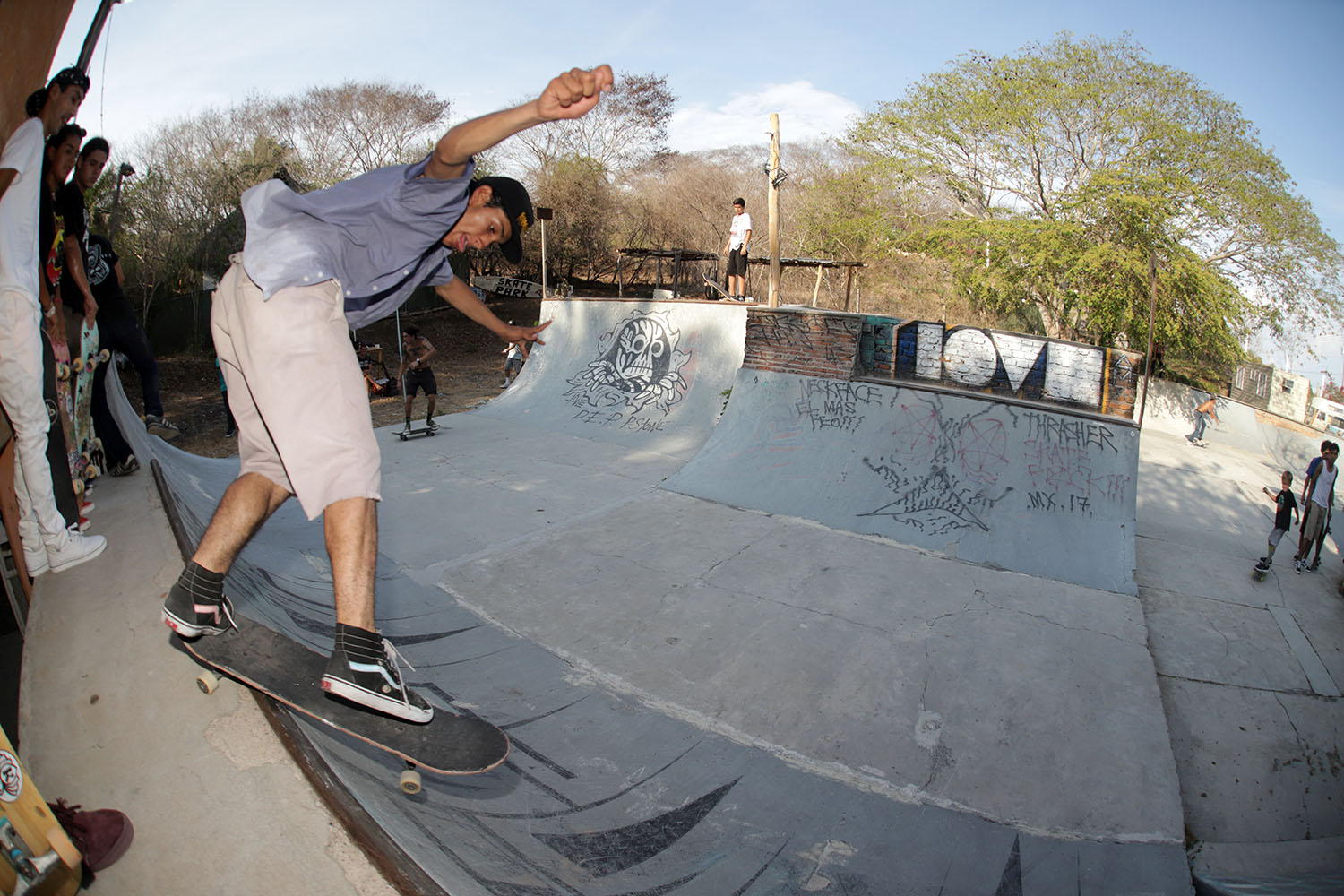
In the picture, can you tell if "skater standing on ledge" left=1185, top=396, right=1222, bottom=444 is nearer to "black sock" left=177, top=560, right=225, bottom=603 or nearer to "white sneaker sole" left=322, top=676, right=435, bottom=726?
"white sneaker sole" left=322, top=676, right=435, bottom=726

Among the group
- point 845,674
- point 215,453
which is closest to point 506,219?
point 845,674

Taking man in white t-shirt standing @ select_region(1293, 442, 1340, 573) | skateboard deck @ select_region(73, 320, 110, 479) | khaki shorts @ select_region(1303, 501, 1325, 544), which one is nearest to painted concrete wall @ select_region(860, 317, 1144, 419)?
man in white t-shirt standing @ select_region(1293, 442, 1340, 573)

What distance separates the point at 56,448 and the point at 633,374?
7.99m

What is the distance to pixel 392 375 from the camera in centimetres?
1748

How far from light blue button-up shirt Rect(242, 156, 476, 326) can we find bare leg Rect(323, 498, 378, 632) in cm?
57

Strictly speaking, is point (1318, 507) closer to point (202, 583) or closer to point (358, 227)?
point (358, 227)

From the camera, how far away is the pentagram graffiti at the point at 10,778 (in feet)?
4.26

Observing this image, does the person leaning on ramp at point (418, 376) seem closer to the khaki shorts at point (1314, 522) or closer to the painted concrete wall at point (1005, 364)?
the painted concrete wall at point (1005, 364)

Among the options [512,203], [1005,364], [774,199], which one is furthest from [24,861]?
[774,199]

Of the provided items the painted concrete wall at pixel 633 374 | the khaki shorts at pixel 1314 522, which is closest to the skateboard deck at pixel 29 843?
the painted concrete wall at pixel 633 374

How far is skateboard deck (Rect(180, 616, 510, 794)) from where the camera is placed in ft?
6.10

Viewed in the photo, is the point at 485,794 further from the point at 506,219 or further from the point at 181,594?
the point at 506,219

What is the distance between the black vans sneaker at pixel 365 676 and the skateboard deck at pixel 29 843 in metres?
0.52

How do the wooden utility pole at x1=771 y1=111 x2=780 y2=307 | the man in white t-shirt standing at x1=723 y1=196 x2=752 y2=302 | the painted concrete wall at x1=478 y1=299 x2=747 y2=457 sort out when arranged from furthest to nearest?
the man in white t-shirt standing at x1=723 y1=196 x2=752 y2=302
the wooden utility pole at x1=771 y1=111 x2=780 y2=307
the painted concrete wall at x1=478 y1=299 x2=747 y2=457
